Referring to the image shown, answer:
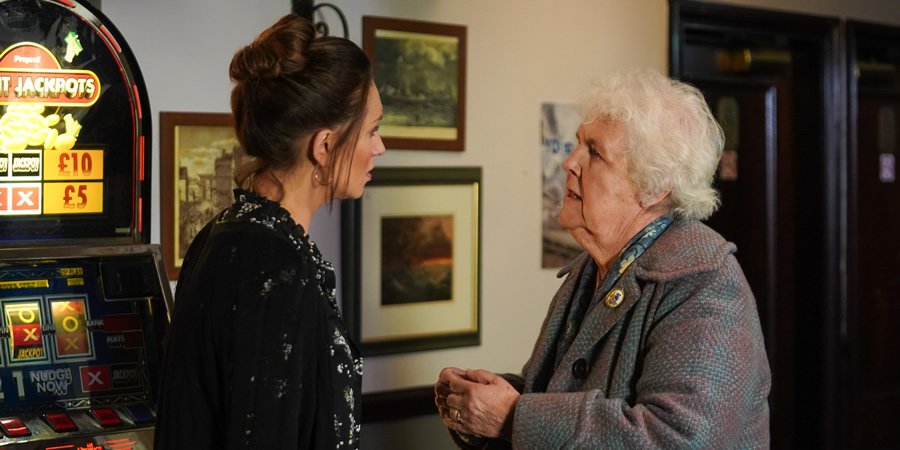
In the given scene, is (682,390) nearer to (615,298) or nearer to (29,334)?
(615,298)

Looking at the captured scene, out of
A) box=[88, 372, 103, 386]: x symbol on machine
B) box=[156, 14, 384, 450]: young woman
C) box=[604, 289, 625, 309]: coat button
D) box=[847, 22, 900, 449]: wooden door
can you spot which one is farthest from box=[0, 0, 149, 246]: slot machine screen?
box=[847, 22, 900, 449]: wooden door

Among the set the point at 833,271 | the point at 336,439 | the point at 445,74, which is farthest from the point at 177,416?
the point at 833,271

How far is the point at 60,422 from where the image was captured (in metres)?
1.65

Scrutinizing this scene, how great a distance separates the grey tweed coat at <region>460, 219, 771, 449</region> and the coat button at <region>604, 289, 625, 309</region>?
1cm

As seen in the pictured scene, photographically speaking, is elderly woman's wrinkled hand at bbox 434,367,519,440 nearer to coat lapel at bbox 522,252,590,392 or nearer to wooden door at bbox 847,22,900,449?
coat lapel at bbox 522,252,590,392

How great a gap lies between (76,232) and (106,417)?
408 millimetres

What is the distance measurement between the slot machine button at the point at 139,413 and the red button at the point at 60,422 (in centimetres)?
10

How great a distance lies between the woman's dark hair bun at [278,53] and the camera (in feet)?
4.94

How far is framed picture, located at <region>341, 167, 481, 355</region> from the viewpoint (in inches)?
110

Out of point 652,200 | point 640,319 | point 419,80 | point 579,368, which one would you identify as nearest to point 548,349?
point 579,368

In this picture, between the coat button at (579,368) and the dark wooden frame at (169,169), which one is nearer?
the coat button at (579,368)

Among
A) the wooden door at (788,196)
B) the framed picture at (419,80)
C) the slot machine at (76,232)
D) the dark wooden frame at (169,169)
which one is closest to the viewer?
the slot machine at (76,232)

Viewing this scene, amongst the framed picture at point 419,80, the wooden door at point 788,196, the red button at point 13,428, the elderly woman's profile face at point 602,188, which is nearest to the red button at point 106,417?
the red button at point 13,428

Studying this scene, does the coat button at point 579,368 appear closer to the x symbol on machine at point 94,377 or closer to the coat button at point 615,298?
the coat button at point 615,298
